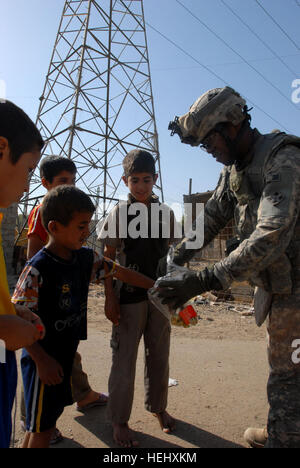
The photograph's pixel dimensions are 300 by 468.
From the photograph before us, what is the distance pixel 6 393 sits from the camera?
52.1 inches

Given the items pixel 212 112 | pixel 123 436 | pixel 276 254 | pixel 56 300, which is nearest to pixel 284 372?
pixel 276 254


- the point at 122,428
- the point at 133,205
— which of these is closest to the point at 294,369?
the point at 122,428

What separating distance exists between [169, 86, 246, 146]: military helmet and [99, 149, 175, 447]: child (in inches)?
23.5

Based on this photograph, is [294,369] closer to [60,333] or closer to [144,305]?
[144,305]

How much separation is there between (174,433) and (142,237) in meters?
1.34

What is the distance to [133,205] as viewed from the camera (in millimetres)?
2428

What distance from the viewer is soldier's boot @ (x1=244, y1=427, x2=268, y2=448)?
2023 mm

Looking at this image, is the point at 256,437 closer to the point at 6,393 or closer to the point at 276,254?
the point at 276,254

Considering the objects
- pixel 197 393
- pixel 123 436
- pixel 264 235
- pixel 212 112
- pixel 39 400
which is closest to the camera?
pixel 264 235

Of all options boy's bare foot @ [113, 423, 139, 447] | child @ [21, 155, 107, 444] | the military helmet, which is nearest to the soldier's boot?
boy's bare foot @ [113, 423, 139, 447]

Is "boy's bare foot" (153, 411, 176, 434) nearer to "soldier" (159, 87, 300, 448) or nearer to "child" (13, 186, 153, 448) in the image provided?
"soldier" (159, 87, 300, 448)

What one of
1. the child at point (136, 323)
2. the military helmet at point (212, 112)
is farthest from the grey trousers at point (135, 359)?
the military helmet at point (212, 112)

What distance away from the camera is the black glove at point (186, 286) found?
5.14 feet

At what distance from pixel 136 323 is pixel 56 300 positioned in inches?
28.9
